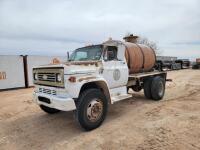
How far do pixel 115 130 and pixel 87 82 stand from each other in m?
1.36

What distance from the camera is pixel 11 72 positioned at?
41.4ft

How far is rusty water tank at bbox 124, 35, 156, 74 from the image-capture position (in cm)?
692

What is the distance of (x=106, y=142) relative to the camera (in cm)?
414

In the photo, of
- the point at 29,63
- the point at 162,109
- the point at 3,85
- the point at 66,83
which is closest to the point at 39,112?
the point at 66,83

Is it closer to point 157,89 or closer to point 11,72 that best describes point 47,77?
point 157,89

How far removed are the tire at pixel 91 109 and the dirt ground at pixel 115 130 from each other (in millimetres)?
210

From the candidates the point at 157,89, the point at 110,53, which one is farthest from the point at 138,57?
the point at 110,53

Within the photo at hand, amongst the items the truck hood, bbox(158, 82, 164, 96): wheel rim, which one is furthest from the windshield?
bbox(158, 82, 164, 96): wheel rim

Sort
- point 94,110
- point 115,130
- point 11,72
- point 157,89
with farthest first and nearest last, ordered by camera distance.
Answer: point 11,72, point 157,89, point 94,110, point 115,130

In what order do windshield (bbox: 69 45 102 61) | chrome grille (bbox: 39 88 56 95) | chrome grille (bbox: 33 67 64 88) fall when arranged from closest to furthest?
chrome grille (bbox: 33 67 64 88) → chrome grille (bbox: 39 88 56 95) → windshield (bbox: 69 45 102 61)

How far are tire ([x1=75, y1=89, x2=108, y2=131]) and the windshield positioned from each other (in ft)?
3.92

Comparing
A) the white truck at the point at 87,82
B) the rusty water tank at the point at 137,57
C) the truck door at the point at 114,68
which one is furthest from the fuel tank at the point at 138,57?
the truck door at the point at 114,68

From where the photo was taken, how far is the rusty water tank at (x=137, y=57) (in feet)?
22.7

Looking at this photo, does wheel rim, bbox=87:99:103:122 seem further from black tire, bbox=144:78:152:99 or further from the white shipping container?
the white shipping container
